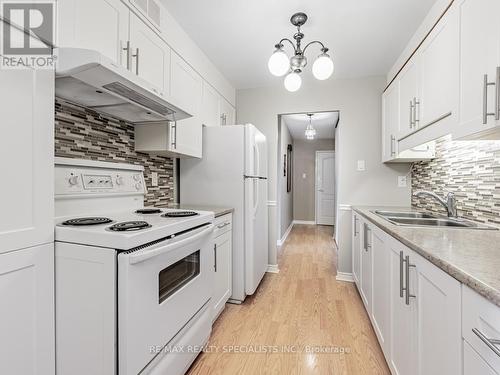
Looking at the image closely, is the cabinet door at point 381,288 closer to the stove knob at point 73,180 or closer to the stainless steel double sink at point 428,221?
the stainless steel double sink at point 428,221

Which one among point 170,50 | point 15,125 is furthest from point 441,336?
point 170,50

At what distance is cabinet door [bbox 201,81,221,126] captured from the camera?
2.48 metres

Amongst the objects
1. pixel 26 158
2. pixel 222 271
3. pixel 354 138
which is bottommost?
pixel 222 271

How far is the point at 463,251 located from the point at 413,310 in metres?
0.35

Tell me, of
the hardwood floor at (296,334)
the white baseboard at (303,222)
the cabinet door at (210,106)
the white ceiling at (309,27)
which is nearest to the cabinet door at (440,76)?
the white ceiling at (309,27)

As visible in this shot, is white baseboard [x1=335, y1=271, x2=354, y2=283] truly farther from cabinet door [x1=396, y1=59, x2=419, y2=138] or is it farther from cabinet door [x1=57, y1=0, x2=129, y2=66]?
cabinet door [x1=57, y1=0, x2=129, y2=66]

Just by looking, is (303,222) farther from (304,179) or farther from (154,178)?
(154,178)

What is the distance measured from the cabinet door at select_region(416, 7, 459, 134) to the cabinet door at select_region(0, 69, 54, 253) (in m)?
1.93

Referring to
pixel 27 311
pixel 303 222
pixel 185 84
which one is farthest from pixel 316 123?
pixel 27 311

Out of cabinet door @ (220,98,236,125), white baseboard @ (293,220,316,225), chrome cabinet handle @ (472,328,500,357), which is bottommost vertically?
white baseboard @ (293,220,316,225)

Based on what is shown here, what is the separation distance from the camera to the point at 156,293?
1.12 meters

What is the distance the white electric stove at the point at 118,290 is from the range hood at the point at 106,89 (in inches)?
14.1

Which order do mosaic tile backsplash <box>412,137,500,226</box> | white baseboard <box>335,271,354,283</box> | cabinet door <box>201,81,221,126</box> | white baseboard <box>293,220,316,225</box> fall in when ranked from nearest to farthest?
mosaic tile backsplash <box>412,137,500,226</box>, cabinet door <box>201,81,221,126</box>, white baseboard <box>335,271,354,283</box>, white baseboard <box>293,220,316,225</box>

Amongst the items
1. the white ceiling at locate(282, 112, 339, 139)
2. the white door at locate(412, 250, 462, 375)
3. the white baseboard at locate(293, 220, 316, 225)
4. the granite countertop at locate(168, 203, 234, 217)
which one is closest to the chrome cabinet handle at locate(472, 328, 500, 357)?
the white door at locate(412, 250, 462, 375)
